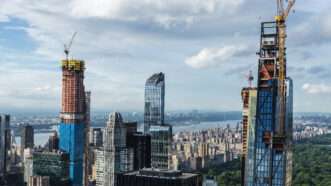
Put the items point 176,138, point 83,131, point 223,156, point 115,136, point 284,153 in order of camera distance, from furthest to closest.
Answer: point 176,138 → point 223,156 → point 83,131 → point 115,136 → point 284,153

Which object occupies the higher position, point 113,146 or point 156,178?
point 113,146

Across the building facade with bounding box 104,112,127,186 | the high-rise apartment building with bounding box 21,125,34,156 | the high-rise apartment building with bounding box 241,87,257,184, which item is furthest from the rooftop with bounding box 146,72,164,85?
the high-rise apartment building with bounding box 21,125,34,156

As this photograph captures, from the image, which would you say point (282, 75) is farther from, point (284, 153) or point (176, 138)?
point (176, 138)

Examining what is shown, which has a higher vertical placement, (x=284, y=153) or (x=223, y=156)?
(x=284, y=153)

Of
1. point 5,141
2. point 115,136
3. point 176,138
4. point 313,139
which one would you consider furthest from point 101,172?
point 313,139

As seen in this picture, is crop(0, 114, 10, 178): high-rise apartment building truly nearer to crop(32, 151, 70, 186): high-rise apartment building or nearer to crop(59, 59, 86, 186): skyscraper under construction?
crop(32, 151, 70, 186): high-rise apartment building

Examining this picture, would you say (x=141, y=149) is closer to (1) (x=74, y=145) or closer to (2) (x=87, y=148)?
(1) (x=74, y=145)

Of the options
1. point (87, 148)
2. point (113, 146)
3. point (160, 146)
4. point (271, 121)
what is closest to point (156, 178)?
point (271, 121)
